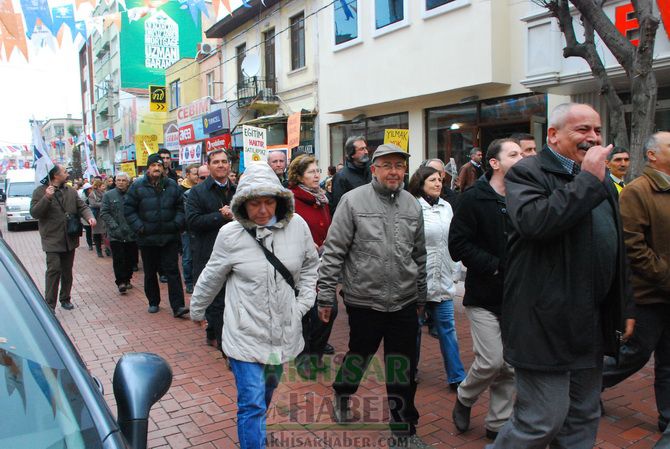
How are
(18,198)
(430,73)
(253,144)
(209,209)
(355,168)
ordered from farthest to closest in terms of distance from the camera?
(18,198), (430,73), (253,144), (209,209), (355,168)

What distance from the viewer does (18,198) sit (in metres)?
23.0

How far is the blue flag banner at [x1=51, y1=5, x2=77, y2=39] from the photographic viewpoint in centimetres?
1121

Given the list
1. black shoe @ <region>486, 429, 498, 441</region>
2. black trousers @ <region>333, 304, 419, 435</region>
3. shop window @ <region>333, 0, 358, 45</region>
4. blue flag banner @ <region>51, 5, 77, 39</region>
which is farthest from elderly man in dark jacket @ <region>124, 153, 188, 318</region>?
shop window @ <region>333, 0, 358, 45</region>

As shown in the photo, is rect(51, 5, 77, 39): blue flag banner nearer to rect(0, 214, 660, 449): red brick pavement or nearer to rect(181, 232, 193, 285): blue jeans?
rect(181, 232, 193, 285): blue jeans

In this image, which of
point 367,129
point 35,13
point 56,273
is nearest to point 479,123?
point 367,129

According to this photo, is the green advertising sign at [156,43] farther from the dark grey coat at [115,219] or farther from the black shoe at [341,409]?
the black shoe at [341,409]

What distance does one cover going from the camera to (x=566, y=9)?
6.35m

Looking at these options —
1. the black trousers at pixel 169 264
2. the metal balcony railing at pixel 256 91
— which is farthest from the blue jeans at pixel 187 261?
the metal balcony railing at pixel 256 91

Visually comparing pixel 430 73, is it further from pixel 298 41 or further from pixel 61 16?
pixel 61 16

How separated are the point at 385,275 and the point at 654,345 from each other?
1.82 m

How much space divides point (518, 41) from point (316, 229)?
7.68m

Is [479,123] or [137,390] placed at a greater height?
[479,123]

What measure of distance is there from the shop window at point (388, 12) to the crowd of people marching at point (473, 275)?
27.5 ft

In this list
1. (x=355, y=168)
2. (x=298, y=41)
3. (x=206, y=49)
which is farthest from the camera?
(x=206, y=49)
